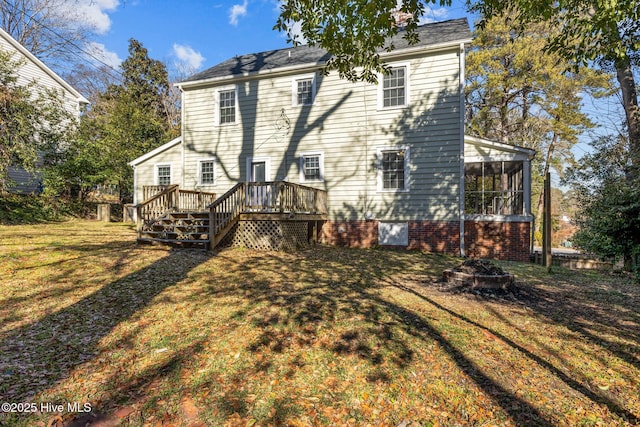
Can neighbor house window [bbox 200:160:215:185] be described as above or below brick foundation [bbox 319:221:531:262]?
above

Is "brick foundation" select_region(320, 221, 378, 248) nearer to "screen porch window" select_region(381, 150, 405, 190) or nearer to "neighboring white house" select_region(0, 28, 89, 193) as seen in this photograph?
"screen porch window" select_region(381, 150, 405, 190)

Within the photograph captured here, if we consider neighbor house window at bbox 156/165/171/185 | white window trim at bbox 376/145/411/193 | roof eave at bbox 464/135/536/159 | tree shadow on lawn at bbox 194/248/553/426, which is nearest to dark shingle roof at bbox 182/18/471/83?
roof eave at bbox 464/135/536/159

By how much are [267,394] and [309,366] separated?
588mm

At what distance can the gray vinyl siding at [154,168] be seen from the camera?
49.9 ft

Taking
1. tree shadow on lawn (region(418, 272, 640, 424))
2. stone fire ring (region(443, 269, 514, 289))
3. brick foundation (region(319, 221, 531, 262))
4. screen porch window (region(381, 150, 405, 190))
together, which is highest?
screen porch window (region(381, 150, 405, 190))

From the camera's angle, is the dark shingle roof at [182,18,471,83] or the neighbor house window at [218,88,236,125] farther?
the neighbor house window at [218,88,236,125]

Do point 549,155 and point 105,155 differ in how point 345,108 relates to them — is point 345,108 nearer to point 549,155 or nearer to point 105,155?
point 105,155

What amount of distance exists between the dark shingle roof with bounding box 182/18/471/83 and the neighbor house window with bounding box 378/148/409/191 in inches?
150

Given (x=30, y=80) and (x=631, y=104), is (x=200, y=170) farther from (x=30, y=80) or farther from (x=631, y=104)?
(x=631, y=104)

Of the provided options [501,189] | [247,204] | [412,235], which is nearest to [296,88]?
[247,204]

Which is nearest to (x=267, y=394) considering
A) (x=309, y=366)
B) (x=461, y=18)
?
(x=309, y=366)

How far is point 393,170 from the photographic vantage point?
1204 cm

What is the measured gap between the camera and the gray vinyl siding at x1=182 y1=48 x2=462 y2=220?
1135cm

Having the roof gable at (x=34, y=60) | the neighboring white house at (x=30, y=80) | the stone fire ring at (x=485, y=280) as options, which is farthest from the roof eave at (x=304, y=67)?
the roof gable at (x=34, y=60)
